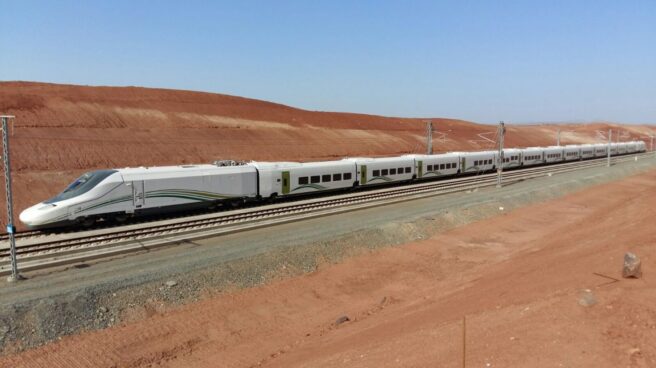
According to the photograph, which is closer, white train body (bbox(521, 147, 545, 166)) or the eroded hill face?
the eroded hill face

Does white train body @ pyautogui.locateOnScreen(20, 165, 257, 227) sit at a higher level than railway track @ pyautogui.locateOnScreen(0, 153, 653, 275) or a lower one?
higher

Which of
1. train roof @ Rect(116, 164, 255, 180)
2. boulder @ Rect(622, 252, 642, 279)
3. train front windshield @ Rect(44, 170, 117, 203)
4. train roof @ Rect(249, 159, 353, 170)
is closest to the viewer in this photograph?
boulder @ Rect(622, 252, 642, 279)

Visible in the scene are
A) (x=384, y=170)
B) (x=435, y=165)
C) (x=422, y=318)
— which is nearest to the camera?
(x=422, y=318)

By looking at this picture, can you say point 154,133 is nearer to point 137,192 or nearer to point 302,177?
point 302,177

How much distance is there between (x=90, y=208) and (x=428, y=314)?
17.5 meters

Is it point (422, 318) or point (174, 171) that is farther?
point (174, 171)

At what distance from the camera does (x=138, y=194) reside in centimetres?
2427

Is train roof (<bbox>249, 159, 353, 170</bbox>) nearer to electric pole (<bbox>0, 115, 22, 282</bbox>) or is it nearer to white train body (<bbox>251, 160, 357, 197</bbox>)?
white train body (<bbox>251, 160, 357, 197</bbox>)

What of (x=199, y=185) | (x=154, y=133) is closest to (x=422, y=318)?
(x=199, y=185)

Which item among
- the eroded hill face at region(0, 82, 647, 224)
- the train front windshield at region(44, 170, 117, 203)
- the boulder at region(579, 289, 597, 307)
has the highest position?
the eroded hill face at region(0, 82, 647, 224)

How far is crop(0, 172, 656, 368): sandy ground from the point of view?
8531 millimetres

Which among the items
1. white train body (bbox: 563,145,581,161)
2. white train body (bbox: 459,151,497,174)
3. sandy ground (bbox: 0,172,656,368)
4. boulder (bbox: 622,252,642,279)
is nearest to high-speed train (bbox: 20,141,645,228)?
white train body (bbox: 459,151,497,174)

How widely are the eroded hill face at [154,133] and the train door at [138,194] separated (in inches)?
511

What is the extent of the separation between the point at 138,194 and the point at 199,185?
12.2 feet
